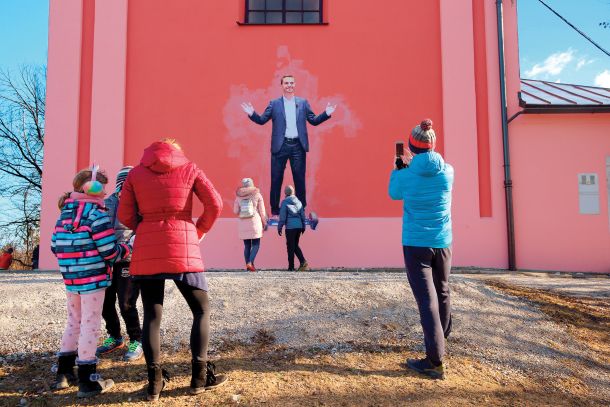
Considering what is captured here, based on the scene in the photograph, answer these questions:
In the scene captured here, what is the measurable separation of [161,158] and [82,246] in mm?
762

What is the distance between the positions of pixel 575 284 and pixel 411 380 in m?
4.51

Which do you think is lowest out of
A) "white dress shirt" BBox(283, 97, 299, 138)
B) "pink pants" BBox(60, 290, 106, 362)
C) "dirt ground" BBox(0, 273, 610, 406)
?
"dirt ground" BBox(0, 273, 610, 406)

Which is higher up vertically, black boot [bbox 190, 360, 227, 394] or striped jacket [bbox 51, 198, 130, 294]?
striped jacket [bbox 51, 198, 130, 294]

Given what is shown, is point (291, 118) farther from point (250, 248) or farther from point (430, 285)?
point (430, 285)

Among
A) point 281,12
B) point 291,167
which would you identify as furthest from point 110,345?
point 281,12

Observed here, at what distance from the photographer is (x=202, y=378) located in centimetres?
272

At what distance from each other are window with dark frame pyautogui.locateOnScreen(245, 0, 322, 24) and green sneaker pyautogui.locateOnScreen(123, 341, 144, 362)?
7.53 m

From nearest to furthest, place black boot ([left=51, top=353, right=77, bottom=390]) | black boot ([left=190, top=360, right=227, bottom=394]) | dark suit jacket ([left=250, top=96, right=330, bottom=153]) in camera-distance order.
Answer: black boot ([left=190, top=360, right=227, bottom=394]) < black boot ([left=51, top=353, right=77, bottom=390]) < dark suit jacket ([left=250, top=96, right=330, bottom=153])

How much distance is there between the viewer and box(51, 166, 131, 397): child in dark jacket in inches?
108

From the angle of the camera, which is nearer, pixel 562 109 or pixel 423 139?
pixel 423 139

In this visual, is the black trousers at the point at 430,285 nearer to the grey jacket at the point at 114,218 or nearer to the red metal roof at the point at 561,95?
the grey jacket at the point at 114,218

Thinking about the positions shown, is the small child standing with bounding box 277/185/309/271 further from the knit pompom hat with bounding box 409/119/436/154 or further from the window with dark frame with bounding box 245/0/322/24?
the window with dark frame with bounding box 245/0/322/24

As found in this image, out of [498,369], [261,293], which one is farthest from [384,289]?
[498,369]

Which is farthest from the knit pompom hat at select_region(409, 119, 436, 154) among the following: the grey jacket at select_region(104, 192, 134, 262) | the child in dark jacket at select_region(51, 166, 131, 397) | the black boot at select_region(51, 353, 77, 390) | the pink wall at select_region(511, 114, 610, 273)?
the pink wall at select_region(511, 114, 610, 273)
